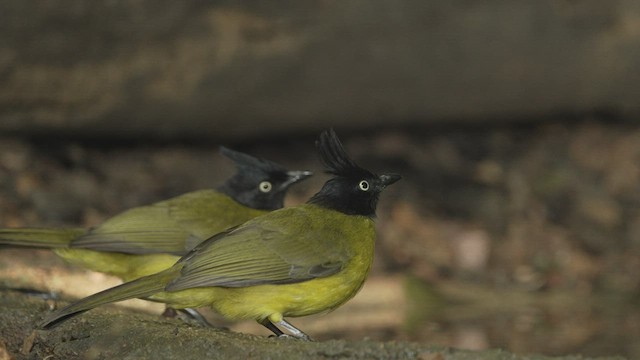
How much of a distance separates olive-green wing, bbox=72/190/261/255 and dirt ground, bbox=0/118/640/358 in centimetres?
55

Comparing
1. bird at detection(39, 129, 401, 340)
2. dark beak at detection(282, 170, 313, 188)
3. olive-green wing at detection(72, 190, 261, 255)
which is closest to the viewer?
bird at detection(39, 129, 401, 340)

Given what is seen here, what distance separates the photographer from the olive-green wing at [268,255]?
4.66 m

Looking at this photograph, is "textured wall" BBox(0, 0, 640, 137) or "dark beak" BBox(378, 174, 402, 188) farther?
"textured wall" BBox(0, 0, 640, 137)

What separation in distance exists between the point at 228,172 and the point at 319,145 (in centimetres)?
447

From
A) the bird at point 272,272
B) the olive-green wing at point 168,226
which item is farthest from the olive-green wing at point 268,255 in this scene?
the olive-green wing at point 168,226

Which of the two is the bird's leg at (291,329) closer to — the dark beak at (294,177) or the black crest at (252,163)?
the dark beak at (294,177)

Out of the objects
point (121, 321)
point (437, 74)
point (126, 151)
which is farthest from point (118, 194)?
point (121, 321)

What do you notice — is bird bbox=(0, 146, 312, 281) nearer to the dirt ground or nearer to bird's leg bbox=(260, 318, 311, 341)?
the dirt ground

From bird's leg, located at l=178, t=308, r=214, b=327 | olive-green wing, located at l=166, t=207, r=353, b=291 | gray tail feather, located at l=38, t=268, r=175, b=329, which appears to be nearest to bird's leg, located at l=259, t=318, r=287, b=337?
olive-green wing, located at l=166, t=207, r=353, b=291

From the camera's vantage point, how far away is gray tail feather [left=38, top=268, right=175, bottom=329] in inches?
170

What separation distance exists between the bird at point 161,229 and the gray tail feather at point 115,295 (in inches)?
44.5

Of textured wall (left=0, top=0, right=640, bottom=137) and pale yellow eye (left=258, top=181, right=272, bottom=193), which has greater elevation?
textured wall (left=0, top=0, right=640, bottom=137)

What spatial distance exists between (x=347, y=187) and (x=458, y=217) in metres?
4.79

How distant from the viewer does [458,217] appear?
9906mm
